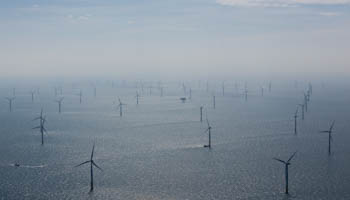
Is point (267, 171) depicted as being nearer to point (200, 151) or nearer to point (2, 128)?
point (200, 151)

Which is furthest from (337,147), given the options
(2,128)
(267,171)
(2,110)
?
(2,110)

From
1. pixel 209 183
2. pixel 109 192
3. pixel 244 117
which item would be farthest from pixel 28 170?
pixel 244 117

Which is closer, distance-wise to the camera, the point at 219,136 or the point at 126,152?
the point at 126,152

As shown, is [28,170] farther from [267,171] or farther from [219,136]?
[219,136]

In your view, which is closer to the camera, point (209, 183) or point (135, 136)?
point (209, 183)

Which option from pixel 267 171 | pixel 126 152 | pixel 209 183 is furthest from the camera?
pixel 126 152

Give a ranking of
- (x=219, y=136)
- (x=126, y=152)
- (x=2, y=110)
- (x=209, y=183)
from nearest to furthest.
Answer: (x=209, y=183)
(x=126, y=152)
(x=219, y=136)
(x=2, y=110)
